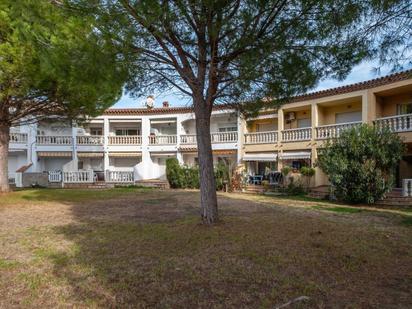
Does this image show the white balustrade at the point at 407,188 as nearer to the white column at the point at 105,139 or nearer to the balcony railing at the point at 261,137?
the balcony railing at the point at 261,137

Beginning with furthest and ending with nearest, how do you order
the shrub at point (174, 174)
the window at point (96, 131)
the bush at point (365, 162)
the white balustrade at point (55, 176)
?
the window at point (96, 131) → the white balustrade at point (55, 176) → the shrub at point (174, 174) → the bush at point (365, 162)

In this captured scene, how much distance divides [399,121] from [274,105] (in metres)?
11.1

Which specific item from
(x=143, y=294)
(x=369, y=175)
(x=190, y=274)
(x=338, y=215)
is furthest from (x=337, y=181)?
(x=143, y=294)

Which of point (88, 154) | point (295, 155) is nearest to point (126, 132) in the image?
point (88, 154)

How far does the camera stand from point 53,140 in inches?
1182

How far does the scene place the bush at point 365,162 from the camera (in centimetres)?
1365

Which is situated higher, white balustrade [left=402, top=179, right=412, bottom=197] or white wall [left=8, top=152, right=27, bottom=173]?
white wall [left=8, top=152, right=27, bottom=173]

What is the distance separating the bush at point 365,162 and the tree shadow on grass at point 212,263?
20.9 ft

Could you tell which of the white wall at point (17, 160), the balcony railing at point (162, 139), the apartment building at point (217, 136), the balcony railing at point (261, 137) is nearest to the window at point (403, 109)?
the apartment building at point (217, 136)

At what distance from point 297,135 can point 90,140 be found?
18.8 metres

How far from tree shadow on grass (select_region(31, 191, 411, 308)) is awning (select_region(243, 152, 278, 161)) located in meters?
15.6

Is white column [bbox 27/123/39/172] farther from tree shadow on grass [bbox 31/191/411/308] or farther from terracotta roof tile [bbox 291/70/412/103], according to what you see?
tree shadow on grass [bbox 31/191/411/308]

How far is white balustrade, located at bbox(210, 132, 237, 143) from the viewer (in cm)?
2705

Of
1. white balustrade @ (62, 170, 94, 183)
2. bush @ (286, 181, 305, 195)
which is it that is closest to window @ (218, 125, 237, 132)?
bush @ (286, 181, 305, 195)
